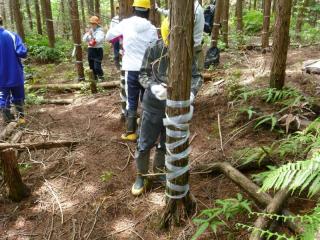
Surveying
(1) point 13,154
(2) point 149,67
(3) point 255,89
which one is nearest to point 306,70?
(3) point 255,89

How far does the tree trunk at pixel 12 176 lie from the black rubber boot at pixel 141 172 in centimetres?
143

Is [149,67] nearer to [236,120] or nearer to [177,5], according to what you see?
[177,5]

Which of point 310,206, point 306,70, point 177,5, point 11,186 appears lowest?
point 11,186

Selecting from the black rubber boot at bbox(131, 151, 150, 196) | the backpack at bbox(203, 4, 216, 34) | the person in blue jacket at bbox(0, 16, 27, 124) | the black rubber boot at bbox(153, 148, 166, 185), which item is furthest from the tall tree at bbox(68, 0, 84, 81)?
the black rubber boot at bbox(131, 151, 150, 196)

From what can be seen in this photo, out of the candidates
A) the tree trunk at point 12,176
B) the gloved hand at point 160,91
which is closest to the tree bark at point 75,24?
the tree trunk at point 12,176

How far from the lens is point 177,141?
3201mm

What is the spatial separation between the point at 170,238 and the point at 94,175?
1.81m

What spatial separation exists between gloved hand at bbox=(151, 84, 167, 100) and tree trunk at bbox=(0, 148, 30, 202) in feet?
6.39

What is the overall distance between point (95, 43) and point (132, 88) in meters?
5.73

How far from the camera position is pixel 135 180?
179 inches

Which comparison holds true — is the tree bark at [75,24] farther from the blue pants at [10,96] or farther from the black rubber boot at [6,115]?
the black rubber boot at [6,115]

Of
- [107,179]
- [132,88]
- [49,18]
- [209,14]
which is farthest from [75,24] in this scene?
[49,18]

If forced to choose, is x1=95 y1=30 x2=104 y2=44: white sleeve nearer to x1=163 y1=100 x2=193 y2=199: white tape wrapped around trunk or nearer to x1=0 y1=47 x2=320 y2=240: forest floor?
x1=0 y1=47 x2=320 y2=240: forest floor

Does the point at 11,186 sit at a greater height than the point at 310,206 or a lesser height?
lesser
